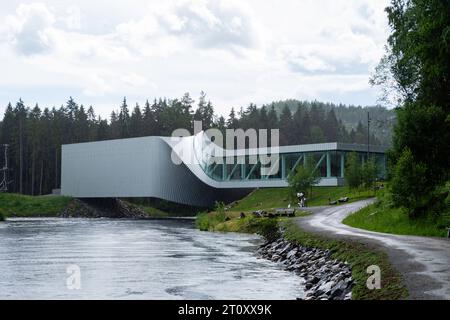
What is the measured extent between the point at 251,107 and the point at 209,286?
135544mm

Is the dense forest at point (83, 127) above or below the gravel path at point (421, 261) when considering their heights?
above

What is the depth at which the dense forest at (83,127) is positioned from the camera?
113 meters

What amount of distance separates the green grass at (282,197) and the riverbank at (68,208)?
21.1 meters

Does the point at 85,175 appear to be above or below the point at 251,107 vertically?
below

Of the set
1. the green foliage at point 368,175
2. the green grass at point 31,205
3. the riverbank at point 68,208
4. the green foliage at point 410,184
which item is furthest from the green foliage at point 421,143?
the green grass at point 31,205

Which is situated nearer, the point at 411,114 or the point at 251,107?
the point at 411,114

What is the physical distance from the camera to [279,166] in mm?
78812

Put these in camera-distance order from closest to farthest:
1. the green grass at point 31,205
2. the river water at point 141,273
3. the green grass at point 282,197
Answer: the river water at point 141,273, the green grass at point 282,197, the green grass at point 31,205

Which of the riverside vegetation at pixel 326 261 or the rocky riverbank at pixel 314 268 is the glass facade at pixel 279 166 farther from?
the rocky riverbank at pixel 314 268

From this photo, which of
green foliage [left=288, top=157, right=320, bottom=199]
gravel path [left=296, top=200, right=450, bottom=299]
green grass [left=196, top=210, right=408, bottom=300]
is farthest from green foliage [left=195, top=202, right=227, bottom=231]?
gravel path [left=296, top=200, right=450, bottom=299]

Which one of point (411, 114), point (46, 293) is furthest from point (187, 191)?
point (46, 293)

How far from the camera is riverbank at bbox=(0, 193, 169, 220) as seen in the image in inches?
3359

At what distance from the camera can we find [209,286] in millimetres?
16625
